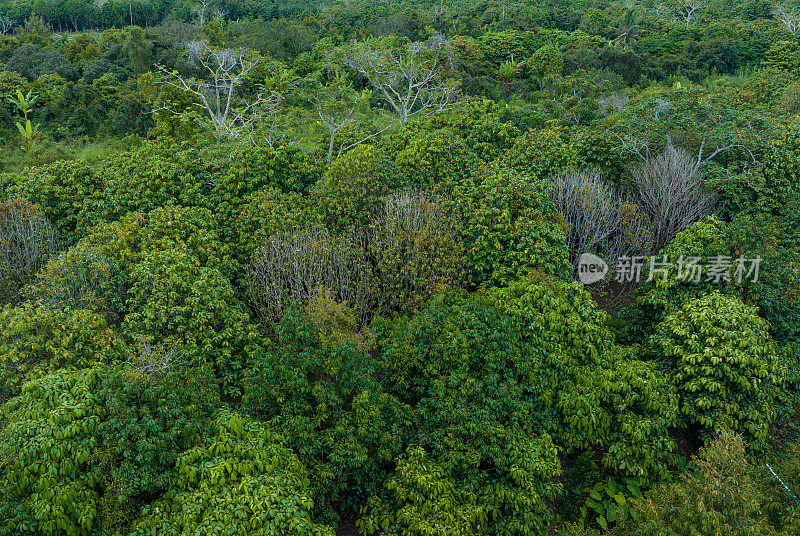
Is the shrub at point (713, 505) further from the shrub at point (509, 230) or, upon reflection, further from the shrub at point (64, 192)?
the shrub at point (64, 192)

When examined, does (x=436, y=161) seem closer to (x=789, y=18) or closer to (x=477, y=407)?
(x=477, y=407)

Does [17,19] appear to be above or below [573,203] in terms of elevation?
above

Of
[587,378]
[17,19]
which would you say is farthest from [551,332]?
[17,19]

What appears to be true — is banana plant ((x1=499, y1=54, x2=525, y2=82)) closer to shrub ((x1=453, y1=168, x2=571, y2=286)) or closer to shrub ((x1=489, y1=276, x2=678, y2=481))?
shrub ((x1=453, y1=168, x2=571, y2=286))

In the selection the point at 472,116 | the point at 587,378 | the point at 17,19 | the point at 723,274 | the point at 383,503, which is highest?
the point at 17,19

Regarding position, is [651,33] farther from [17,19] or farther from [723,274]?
[17,19]

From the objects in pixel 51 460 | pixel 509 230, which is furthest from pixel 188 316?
pixel 509 230
